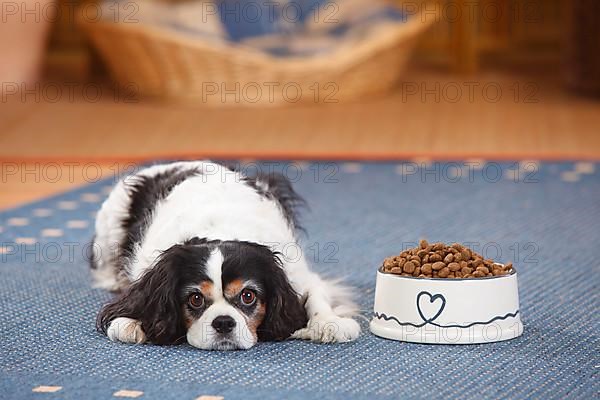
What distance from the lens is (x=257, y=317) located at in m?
1.96

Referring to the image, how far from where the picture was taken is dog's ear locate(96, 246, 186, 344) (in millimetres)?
1917

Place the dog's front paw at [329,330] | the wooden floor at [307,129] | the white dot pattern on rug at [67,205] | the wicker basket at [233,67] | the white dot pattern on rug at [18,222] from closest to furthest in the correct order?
the dog's front paw at [329,330] → the white dot pattern on rug at [18,222] → the white dot pattern on rug at [67,205] → the wooden floor at [307,129] → the wicker basket at [233,67]

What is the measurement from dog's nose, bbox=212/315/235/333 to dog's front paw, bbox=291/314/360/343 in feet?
0.53

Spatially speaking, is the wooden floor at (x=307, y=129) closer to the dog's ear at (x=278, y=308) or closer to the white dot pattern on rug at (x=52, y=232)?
the white dot pattern on rug at (x=52, y=232)

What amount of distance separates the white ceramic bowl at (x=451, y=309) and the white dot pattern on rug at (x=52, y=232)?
1.20m

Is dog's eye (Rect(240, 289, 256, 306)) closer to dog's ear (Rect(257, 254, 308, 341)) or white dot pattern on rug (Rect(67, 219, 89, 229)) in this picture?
dog's ear (Rect(257, 254, 308, 341))

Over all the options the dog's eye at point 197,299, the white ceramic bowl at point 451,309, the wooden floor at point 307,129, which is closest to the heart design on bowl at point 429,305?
the white ceramic bowl at point 451,309

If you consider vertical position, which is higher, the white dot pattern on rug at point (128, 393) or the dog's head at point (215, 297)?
the dog's head at point (215, 297)

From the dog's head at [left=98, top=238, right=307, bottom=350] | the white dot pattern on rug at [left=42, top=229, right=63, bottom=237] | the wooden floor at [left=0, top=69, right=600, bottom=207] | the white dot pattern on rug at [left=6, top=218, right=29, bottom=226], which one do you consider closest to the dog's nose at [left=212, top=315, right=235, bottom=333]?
the dog's head at [left=98, top=238, right=307, bottom=350]

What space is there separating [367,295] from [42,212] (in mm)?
1224

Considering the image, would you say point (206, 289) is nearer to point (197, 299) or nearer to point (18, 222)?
point (197, 299)

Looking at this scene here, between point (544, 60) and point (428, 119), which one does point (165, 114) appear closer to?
point (428, 119)

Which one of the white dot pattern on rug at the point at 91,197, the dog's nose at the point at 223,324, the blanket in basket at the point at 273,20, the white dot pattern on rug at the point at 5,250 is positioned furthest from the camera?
the blanket in basket at the point at 273,20

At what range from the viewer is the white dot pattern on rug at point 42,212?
10.3ft
